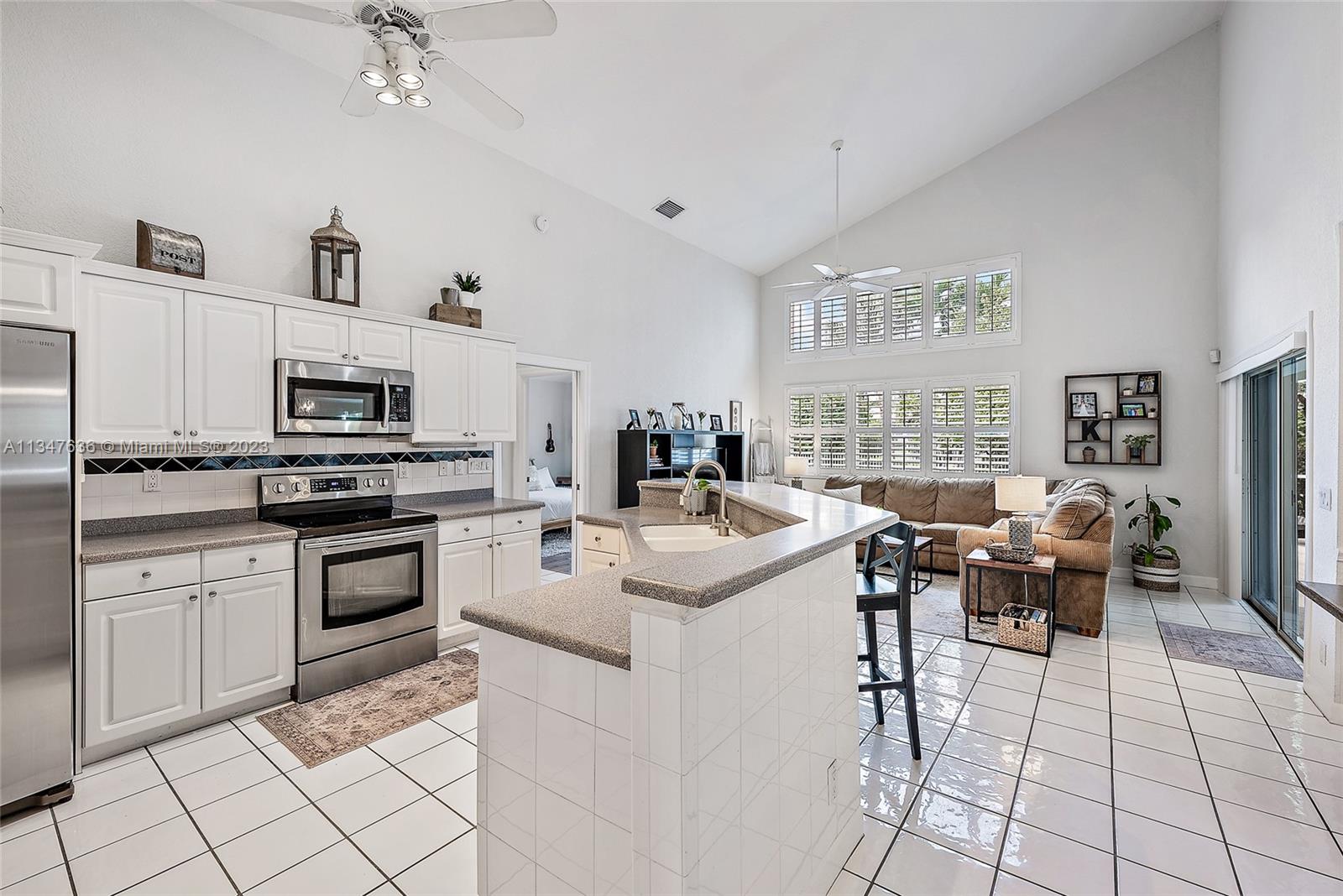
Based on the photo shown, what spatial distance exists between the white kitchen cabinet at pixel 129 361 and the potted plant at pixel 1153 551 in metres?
7.23

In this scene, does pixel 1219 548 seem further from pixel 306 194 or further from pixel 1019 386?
pixel 306 194

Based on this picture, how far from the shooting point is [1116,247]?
579 centimetres

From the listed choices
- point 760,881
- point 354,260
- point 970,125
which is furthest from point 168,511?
point 970,125

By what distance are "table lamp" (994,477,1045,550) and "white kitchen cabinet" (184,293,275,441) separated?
4.50 m

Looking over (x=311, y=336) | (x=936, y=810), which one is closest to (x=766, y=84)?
(x=311, y=336)

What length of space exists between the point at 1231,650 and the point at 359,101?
5.82m

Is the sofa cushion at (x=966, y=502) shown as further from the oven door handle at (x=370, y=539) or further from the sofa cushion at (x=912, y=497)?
the oven door handle at (x=370, y=539)

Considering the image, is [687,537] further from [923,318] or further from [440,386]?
[923,318]

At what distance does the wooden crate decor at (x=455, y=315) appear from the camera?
405 centimetres

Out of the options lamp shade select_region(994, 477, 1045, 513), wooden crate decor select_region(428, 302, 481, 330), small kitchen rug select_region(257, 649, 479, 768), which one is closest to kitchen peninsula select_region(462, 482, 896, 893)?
small kitchen rug select_region(257, 649, 479, 768)

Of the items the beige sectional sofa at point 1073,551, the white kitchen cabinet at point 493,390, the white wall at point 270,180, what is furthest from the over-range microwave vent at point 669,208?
the beige sectional sofa at point 1073,551

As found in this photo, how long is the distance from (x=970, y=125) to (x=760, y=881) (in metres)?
6.70

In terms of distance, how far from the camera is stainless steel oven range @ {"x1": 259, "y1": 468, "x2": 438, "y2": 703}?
308 centimetres

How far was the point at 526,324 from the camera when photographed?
4.89m
